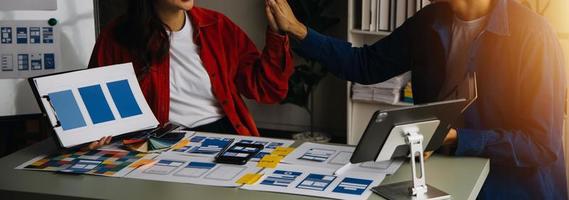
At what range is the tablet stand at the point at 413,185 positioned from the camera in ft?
7.07

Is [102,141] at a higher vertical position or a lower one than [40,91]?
lower

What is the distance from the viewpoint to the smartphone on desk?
2466mm

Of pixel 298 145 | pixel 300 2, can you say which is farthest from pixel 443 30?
pixel 300 2

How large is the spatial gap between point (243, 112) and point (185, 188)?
79cm

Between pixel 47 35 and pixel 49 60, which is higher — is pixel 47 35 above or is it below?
above

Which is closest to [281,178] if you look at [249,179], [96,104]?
[249,179]

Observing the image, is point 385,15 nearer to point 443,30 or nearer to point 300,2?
point 300,2

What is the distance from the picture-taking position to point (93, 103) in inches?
104

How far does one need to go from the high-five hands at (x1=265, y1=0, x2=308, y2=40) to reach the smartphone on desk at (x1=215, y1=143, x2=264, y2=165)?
1.35 ft

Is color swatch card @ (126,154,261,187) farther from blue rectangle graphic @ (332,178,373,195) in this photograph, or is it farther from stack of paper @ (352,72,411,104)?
stack of paper @ (352,72,411,104)

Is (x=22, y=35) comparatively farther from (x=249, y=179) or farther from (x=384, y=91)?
(x=384, y=91)

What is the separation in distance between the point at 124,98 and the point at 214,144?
1.10 ft

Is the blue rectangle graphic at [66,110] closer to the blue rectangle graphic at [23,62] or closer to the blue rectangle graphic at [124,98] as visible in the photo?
the blue rectangle graphic at [124,98]

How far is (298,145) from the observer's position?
2658 mm
